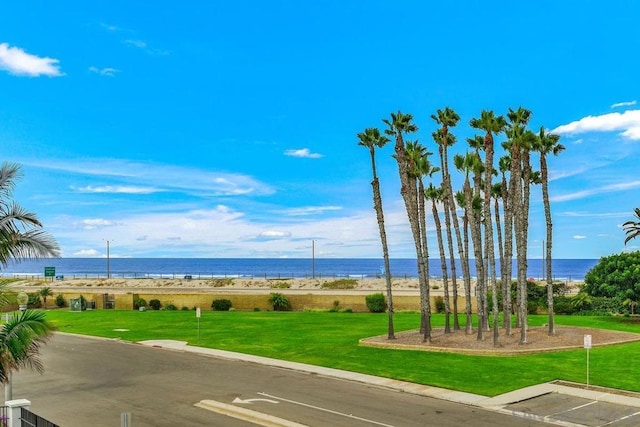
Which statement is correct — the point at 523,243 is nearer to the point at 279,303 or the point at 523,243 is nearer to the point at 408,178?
the point at 408,178

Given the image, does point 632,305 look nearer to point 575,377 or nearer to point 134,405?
point 575,377

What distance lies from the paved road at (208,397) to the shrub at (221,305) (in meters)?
31.5

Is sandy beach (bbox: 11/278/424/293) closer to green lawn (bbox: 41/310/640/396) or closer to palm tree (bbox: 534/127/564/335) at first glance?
green lawn (bbox: 41/310/640/396)

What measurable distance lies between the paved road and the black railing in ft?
13.7

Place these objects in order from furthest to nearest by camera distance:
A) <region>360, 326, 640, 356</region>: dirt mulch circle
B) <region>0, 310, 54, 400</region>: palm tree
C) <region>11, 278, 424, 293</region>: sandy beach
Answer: <region>11, 278, 424, 293</region>: sandy beach
<region>360, 326, 640, 356</region>: dirt mulch circle
<region>0, 310, 54, 400</region>: palm tree

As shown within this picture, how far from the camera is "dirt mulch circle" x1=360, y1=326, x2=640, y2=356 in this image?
31.2 meters

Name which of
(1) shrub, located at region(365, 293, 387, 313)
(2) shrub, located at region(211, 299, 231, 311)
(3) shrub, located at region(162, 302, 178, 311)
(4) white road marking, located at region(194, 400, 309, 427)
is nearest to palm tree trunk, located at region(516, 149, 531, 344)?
(4) white road marking, located at region(194, 400, 309, 427)

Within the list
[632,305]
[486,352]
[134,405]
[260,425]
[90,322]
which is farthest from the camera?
[90,322]

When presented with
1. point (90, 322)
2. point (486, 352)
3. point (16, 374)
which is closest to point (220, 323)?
point (90, 322)

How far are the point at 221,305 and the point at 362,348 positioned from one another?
109ft

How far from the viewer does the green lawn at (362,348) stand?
25.5m

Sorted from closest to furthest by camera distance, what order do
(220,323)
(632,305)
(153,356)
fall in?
(153,356)
(632,305)
(220,323)

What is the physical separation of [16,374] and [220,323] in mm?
22019

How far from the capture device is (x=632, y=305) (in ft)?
148
